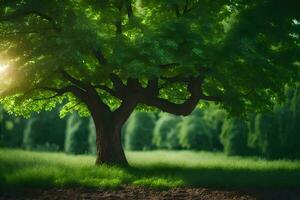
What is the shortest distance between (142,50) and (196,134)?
37863 millimetres

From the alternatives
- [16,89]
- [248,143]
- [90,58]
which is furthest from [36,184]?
[248,143]

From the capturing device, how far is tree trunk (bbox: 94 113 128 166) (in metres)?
20.8

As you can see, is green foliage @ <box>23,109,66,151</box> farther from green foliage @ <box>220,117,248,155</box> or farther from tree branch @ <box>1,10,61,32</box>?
tree branch @ <box>1,10,61,32</box>

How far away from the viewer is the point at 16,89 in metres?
18.3

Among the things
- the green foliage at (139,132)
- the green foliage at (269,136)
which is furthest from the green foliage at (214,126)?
the green foliage at (269,136)

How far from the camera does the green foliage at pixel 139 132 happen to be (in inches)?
2344

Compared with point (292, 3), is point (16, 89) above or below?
below

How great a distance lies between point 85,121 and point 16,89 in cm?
3365

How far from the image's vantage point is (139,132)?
5991 cm

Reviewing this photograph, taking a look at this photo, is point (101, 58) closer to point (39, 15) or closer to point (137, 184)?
point (39, 15)

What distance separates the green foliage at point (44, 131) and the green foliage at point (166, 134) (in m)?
12.4

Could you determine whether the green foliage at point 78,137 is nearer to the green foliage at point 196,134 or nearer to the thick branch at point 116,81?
the green foliage at point 196,134

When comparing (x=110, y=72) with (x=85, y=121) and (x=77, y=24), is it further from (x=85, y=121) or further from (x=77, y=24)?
(x=85, y=121)

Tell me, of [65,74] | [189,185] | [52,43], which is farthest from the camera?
[65,74]
